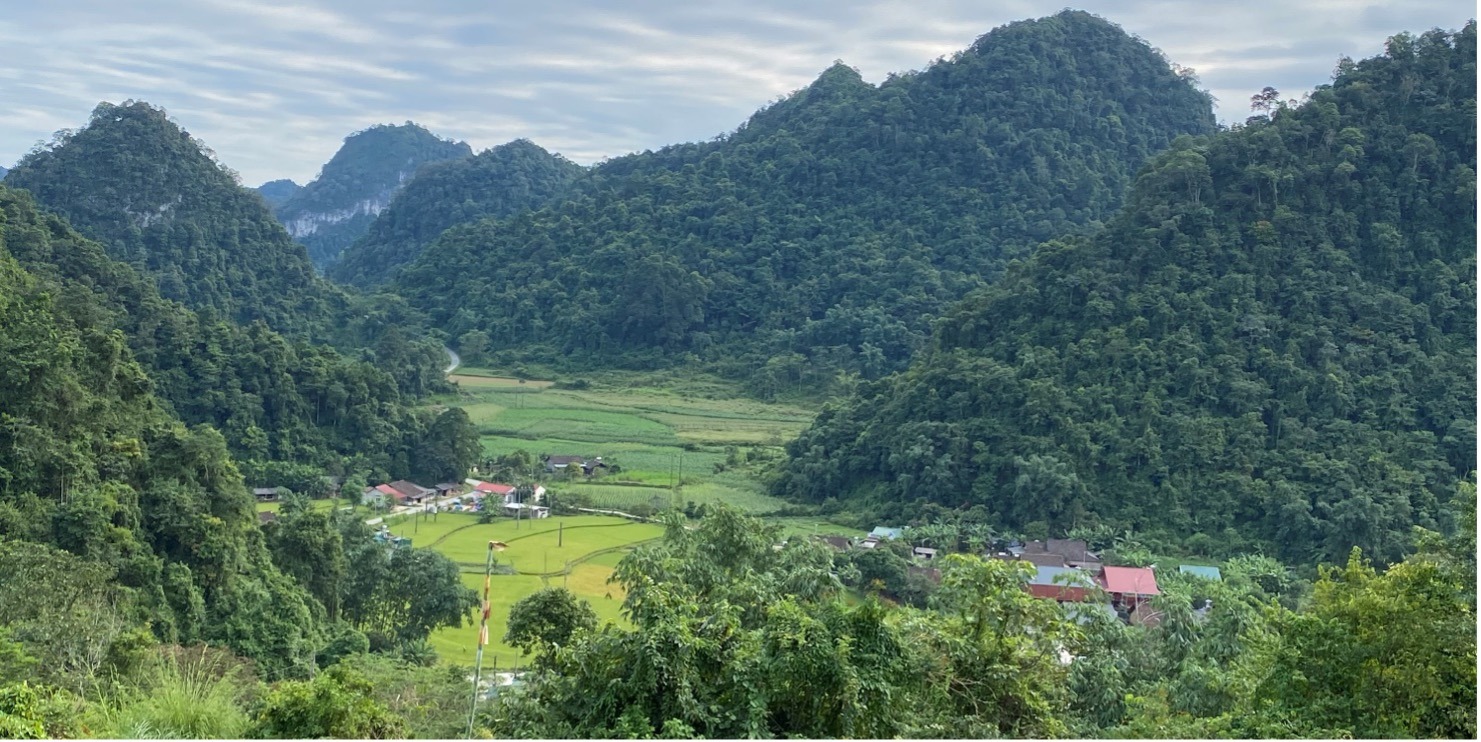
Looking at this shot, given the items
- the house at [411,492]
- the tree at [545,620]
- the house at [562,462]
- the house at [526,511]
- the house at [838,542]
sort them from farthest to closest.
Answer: the house at [562,462]
the house at [411,492]
the house at [526,511]
the house at [838,542]
the tree at [545,620]

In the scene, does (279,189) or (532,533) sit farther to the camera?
(279,189)

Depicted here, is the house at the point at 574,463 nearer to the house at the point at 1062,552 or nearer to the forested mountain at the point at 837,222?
the house at the point at 1062,552

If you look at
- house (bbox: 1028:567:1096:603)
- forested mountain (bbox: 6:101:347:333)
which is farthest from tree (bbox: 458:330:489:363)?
house (bbox: 1028:567:1096:603)

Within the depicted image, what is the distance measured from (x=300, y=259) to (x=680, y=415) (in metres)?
15.7

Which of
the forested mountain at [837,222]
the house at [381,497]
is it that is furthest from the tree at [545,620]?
the forested mountain at [837,222]

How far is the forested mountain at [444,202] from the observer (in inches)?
2083

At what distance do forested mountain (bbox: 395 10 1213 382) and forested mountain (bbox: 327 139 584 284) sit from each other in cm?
1079

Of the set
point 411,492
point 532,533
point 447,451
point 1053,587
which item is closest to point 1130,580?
point 1053,587

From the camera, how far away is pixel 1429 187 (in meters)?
20.4

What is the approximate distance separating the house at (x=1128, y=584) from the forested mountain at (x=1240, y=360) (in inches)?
83.8

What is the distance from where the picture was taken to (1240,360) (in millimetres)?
18828

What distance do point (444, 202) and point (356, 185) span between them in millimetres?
23993

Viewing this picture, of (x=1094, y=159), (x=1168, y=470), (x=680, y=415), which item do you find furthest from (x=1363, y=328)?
(x=1094, y=159)

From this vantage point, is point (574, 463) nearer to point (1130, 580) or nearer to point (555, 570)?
point (555, 570)
